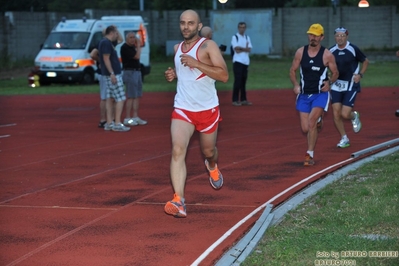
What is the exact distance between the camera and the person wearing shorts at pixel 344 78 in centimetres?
1357

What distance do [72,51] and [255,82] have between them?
7.09 meters

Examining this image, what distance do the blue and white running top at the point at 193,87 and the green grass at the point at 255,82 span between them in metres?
20.6

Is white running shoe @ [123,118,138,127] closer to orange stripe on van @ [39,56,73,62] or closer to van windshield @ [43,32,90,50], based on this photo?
orange stripe on van @ [39,56,73,62]

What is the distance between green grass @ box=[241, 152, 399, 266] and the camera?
6746mm

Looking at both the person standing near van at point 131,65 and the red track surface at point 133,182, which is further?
the person standing near van at point 131,65

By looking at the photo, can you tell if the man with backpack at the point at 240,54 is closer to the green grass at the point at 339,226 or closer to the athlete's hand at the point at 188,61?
the green grass at the point at 339,226

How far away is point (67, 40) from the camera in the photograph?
1336 inches

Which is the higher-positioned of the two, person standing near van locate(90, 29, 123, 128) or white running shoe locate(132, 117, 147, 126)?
person standing near van locate(90, 29, 123, 128)

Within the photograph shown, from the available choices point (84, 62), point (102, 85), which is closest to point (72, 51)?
point (84, 62)

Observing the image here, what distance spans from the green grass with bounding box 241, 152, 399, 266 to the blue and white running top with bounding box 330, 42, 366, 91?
3.37 metres

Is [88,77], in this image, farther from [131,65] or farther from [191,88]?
[191,88]

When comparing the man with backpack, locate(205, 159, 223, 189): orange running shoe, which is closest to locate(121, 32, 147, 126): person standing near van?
the man with backpack

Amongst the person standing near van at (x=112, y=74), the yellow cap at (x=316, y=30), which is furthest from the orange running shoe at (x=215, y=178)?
the person standing near van at (x=112, y=74)

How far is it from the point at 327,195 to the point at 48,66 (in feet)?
81.0
